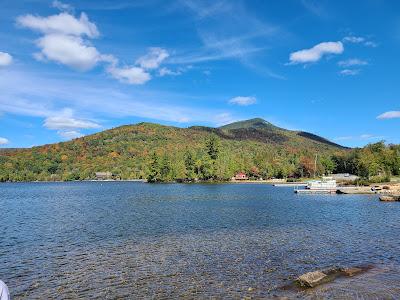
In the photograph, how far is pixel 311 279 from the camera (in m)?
21.7

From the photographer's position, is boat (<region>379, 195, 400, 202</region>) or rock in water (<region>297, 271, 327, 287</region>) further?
boat (<region>379, 195, 400, 202</region>)

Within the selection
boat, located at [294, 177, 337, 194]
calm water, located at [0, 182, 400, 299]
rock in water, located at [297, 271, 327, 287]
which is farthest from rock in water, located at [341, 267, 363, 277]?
boat, located at [294, 177, 337, 194]

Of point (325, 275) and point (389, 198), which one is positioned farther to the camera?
point (389, 198)

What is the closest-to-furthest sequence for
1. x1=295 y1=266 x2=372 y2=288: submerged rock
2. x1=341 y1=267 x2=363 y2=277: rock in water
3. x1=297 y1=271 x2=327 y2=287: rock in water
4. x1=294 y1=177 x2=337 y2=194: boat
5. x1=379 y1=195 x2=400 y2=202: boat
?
x1=297 y1=271 x2=327 y2=287: rock in water < x1=295 y1=266 x2=372 y2=288: submerged rock < x1=341 y1=267 x2=363 y2=277: rock in water < x1=379 y1=195 x2=400 y2=202: boat < x1=294 y1=177 x2=337 y2=194: boat

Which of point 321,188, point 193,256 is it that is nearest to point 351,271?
point 193,256

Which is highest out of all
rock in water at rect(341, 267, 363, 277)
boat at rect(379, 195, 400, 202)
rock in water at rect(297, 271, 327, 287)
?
boat at rect(379, 195, 400, 202)

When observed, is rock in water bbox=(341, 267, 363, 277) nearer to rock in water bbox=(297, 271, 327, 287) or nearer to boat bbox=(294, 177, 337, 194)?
rock in water bbox=(297, 271, 327, 287)

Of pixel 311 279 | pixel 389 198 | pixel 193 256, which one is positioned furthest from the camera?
pixel 389 198

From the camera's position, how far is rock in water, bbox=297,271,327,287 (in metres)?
21.4

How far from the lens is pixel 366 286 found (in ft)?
69.5

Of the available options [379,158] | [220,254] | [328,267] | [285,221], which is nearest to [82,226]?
[220,254]

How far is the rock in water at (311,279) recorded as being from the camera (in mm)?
21422

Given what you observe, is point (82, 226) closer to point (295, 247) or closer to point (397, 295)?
point (295, 247)

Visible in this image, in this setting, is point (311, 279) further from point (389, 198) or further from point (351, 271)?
point (389, 198)
